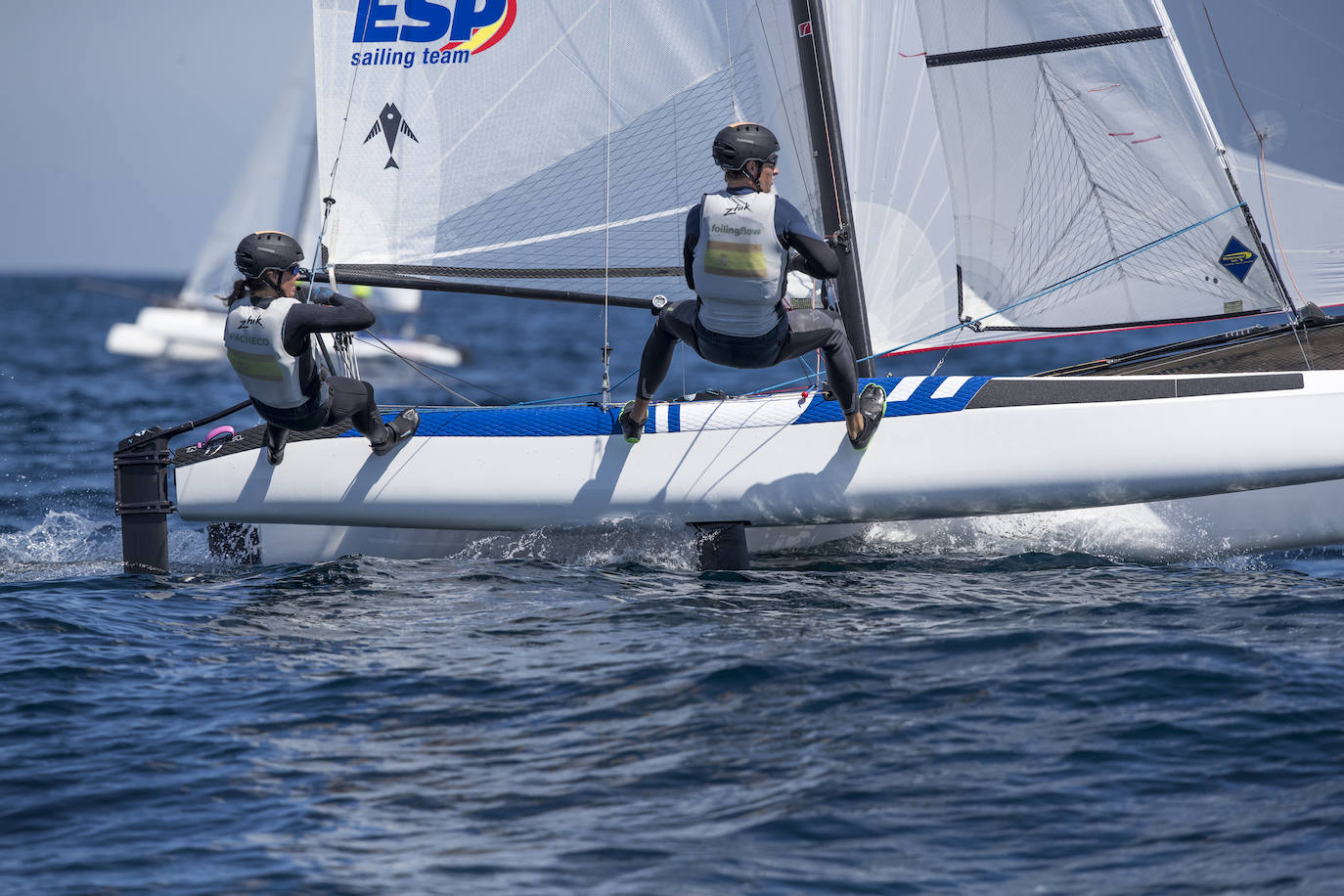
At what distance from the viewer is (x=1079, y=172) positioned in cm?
681

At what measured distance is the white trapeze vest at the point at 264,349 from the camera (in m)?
5.85

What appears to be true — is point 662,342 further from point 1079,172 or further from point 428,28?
point 1079,172

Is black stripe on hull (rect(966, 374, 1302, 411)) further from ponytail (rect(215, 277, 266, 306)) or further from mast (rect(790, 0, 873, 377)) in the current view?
ponytail (rect(215, 277, 266, 306))

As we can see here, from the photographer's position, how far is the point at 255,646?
513 cm

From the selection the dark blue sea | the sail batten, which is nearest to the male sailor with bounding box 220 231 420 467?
the dark blue sea

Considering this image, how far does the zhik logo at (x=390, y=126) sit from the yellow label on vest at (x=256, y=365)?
61.9 inches

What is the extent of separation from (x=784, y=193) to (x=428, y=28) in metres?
2.00

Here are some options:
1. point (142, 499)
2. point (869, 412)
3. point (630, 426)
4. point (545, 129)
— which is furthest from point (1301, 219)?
point (142, 499)

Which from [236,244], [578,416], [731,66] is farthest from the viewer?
[236,244]

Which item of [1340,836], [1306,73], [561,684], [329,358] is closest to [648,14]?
[329,358]

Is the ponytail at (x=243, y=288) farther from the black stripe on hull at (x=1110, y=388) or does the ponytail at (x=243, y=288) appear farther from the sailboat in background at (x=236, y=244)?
the sailboat in background at (x=236, y=244)

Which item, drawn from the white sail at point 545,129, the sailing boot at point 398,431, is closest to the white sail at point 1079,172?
the white sail at point 545,129

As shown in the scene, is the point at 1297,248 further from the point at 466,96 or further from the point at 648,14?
the point at 466,96

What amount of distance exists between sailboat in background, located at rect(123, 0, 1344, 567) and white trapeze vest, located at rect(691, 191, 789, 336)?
67cm
